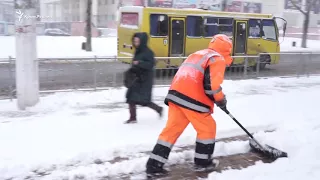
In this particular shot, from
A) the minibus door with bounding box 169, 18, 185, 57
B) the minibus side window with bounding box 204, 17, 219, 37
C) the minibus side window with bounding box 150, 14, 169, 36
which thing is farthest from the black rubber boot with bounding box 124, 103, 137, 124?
the minibus side window with bounding box 204, 17, 219, 37

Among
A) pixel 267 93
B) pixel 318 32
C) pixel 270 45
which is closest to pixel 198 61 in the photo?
pixel 267 93

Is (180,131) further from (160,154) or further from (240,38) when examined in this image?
(240,38)

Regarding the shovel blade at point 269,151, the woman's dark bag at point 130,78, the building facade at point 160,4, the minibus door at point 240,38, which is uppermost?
the building facade at point 160,4

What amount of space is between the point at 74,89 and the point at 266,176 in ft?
20.2

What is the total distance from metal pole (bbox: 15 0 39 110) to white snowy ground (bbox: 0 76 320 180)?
548 millimetres

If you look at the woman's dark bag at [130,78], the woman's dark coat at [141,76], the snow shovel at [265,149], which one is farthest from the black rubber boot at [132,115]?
the snow shovel at [265,149]

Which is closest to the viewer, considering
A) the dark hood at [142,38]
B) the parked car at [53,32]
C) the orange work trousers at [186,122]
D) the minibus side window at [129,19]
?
the orange work trousers at [186,122]

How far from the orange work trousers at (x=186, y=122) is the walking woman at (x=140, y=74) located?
69.2 inches

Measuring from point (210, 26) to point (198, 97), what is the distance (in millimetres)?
10984

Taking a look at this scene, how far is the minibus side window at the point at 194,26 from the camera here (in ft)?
47.7

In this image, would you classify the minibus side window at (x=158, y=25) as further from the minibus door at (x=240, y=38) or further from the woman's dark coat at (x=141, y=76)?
the woman's dark coat at (x=141, y=76)

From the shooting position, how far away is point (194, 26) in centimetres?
1471

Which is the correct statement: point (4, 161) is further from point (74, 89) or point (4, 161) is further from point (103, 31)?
point (103, 31)

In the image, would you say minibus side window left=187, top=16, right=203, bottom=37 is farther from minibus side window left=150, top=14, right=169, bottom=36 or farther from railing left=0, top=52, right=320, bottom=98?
railing left=0, top=52, right=320, bottom=98
